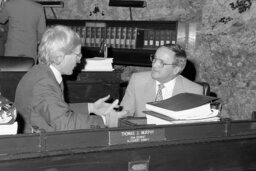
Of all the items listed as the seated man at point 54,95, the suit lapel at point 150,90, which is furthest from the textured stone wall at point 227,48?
the seated man at point 54,95

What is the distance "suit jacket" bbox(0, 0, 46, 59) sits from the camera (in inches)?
195

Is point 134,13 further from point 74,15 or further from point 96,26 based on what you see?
point 74,15

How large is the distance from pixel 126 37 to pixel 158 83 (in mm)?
2278

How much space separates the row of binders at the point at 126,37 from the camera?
5344 millimetres

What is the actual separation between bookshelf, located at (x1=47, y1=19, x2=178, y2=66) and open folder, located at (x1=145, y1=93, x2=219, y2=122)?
3.34 meters

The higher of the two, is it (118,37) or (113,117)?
(118,37)

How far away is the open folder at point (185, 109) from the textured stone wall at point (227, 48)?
2.98 m

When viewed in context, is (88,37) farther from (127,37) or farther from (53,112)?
(53,112)

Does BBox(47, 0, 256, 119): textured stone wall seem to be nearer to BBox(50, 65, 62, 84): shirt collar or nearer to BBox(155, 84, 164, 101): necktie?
BBox(155, 84, 164, 101): necktie

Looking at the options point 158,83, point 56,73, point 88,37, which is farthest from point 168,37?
point 56,73

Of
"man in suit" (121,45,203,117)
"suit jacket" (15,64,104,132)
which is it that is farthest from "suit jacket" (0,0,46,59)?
"suit jacket" (15,64,104,132)

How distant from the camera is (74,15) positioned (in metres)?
6.46

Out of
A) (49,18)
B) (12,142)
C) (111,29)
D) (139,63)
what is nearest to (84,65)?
(139,63)

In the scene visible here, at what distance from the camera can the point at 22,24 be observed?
5004 millimetres
